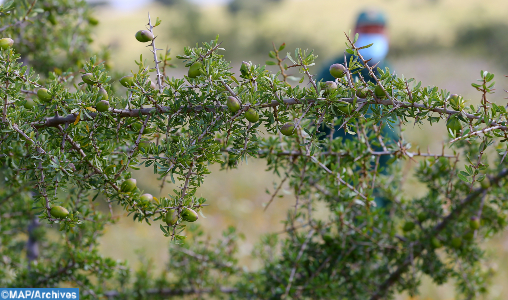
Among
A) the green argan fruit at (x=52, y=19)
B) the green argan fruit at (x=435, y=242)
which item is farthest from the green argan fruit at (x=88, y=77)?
the green argan fruit at (x=435, y=242)

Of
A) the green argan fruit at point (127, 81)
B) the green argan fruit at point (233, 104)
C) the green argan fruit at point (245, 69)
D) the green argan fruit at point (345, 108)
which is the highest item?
the green argan fruit at point (127, 81)

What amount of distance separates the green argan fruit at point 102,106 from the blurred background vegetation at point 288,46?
4.19m

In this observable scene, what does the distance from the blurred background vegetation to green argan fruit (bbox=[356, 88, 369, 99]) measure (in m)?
3.86

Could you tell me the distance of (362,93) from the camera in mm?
975

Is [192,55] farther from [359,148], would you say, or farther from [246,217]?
[246,217]

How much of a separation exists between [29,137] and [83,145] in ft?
0.46

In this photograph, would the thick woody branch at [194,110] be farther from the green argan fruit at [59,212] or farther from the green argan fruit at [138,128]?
the green argan fruit at [59,212]

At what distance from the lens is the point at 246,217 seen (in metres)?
6.41

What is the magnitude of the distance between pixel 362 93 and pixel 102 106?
727mm

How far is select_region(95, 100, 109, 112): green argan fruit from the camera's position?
1.00 metres

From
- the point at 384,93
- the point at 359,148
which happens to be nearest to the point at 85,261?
the point at 359,148

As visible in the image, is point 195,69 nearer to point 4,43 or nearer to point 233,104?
point 233,104

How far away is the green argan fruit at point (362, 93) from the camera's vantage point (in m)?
0.97

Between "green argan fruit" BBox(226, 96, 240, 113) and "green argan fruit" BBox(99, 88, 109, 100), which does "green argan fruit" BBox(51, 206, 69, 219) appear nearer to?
"green argan fruit" BBox(99, 88, 109, 100)
